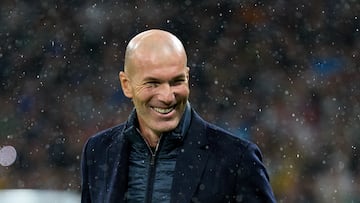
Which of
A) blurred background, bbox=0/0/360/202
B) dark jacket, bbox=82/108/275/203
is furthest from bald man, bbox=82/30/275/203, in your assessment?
blurred background, bbox=0/0/360/202

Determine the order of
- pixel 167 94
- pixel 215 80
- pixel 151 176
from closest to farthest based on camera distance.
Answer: pixel 167 94, pixel 151 176, pixel 215 80

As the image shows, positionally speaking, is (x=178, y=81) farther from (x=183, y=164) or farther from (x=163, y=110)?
(x=183, y=164)

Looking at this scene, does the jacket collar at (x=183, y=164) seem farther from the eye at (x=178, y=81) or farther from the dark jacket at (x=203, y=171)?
the eye at (x=178, y=81)

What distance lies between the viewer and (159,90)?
2598mm

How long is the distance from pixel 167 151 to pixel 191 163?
8 centimetres

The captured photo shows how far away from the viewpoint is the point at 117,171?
2.72 metres

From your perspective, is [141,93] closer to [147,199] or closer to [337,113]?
[147,199]

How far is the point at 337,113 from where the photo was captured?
8.27 metres

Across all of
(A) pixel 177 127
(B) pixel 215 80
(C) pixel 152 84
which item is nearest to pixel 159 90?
(C) pixel 152 84

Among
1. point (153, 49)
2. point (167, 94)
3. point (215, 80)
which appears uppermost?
point (153, 49)

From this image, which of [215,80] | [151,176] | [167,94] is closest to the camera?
[167,94]

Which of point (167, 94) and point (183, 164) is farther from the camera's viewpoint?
point (183, 164)

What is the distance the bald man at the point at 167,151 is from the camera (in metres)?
2.59

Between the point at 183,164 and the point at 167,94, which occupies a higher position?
the point at 167,94
